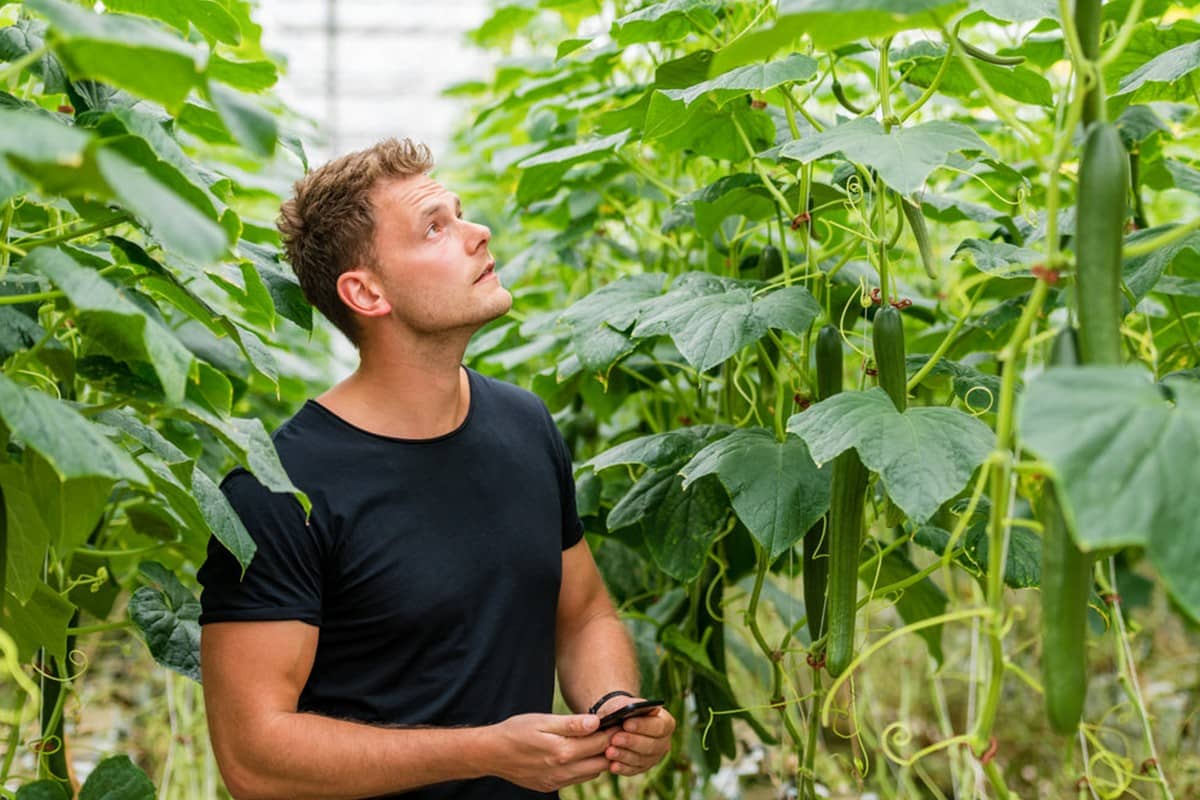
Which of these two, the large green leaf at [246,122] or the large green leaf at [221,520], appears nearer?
the large green leaf at [246,122]

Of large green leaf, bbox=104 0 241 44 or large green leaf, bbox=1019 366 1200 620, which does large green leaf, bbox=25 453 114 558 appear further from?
large green leaf, bbox=1019 366 1200 620

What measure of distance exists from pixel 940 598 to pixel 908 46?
93 centimetres

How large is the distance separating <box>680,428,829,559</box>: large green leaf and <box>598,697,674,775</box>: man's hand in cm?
35

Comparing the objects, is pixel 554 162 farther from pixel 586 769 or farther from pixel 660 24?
pixel 586 769

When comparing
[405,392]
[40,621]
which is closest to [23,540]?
[40,621]

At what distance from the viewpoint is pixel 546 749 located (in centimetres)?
166

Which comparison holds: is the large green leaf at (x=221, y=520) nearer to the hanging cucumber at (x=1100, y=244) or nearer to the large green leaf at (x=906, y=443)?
the large green leaf at (x=906, y=443)

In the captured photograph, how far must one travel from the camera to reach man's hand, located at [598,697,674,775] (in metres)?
1.76

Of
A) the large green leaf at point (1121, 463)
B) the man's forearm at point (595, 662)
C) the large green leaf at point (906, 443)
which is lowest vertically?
the man's forearm at point (595, 662)

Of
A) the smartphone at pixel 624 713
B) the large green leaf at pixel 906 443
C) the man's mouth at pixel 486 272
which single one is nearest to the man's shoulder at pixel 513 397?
the man's mouth at pixel 486 272

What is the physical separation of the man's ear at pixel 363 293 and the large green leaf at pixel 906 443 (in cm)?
85

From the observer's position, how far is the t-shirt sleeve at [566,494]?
219cm

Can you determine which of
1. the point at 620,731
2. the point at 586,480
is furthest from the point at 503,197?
the point at 620,731

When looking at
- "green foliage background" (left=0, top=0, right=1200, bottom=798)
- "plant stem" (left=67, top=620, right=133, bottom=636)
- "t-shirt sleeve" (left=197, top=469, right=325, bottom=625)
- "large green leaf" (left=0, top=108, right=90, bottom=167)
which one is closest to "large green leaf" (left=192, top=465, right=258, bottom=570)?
"green foliage background" (left=0, top=0, right=1200, bottom=798)
